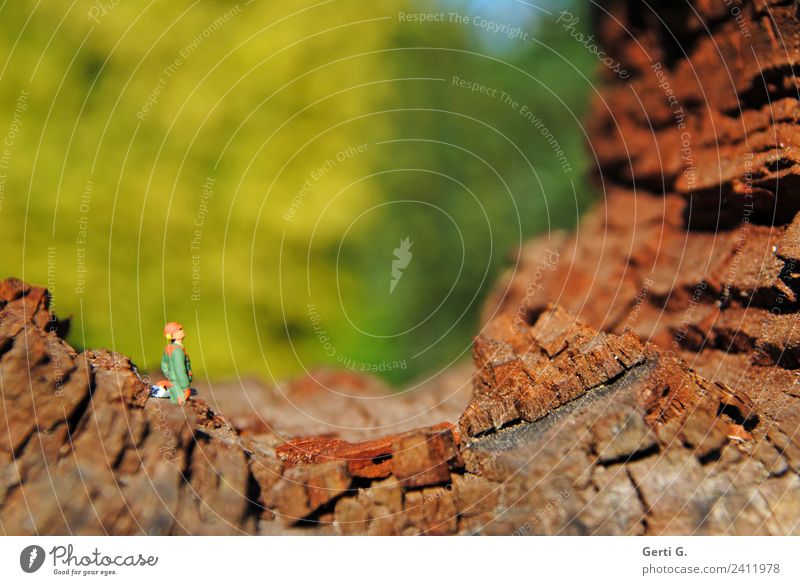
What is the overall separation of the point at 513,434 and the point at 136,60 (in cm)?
215

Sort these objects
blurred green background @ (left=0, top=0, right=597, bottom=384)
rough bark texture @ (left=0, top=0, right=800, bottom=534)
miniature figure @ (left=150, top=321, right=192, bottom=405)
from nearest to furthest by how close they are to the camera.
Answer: rough bark texture @ (left=0, top=0, right=800, bottom=534) < miniature figure @ (left=150, top=321, right=192, bottom=405) < blurred green background @ (left=0, top=0, right=597, bottom=384)

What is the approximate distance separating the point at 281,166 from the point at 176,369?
111 centimetres

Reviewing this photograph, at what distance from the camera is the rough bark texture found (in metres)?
1.98

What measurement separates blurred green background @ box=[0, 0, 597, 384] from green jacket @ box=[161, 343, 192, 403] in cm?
54

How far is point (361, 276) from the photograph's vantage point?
2939mm

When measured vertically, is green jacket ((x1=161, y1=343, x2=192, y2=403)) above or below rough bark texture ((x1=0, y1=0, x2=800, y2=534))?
above

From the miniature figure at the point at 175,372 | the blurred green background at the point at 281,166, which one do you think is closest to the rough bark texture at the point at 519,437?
the miniature figure at the point at 175,372

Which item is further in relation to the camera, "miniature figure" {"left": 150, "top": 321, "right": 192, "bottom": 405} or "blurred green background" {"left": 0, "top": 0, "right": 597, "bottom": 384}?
"blurred green background" {"left": 0, "top": 0, "right": 597, "bottom": 384}

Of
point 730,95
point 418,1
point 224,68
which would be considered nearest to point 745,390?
point 730,95
